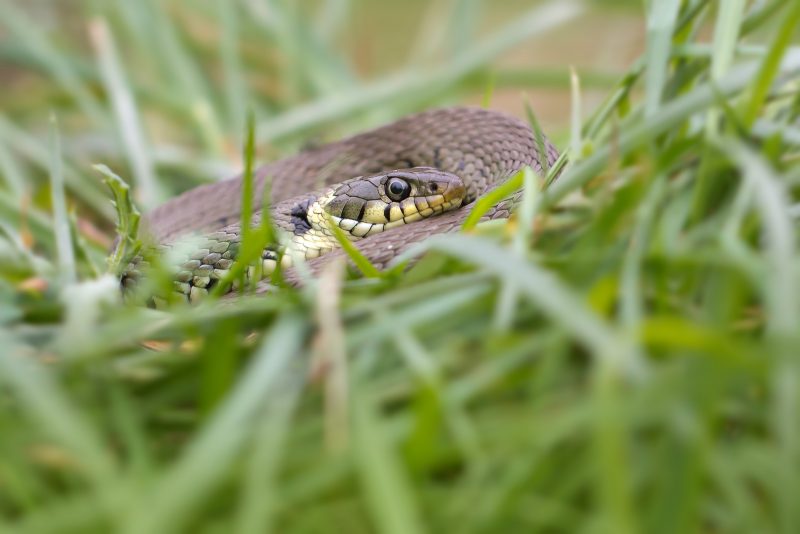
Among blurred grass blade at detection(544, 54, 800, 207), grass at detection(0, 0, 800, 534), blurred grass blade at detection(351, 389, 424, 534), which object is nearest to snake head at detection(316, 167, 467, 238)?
grass at detection(0, 0, 800, 534)

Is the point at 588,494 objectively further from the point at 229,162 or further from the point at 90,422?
the point at 229,162

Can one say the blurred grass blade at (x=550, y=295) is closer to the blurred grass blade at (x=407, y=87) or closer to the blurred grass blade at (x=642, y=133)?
the blurred grass blade at (x=642, y=133)

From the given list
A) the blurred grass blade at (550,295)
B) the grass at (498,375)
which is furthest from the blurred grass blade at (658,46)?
the blurred grass blade at (550,295)

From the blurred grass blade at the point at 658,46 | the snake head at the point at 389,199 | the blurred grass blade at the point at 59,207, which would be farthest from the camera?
the snake head at the point at 389,199

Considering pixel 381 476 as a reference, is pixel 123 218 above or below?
above

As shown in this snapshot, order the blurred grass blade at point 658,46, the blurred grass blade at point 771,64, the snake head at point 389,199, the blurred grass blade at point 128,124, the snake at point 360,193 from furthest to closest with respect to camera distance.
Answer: the blurred grass blade at point 128,124
the snake head at point 389,199
the snake at point 360,193
the blurred grass blade at point 658,46
the blurred grass blade at point 771,64

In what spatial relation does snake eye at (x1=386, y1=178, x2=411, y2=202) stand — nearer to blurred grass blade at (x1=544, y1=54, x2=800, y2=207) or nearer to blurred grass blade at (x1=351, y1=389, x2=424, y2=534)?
blurred grass blade at (x1=544, y1=54, x2=800, y2=207)

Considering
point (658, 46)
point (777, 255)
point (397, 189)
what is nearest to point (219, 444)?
point (777, 255)

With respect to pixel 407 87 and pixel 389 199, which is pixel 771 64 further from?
pixel 407 87
